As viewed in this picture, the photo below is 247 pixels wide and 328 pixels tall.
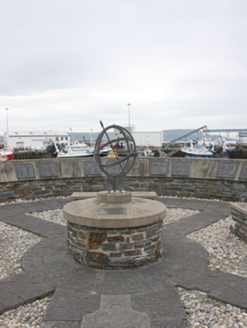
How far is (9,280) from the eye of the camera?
3877 mm

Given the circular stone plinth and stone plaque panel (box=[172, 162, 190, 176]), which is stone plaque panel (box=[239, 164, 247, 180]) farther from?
the circular stone plinth

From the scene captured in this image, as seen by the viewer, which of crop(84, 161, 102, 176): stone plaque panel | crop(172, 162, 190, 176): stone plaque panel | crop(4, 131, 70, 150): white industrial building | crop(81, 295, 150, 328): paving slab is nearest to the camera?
crop(81, 295, 150, 328): paving slab

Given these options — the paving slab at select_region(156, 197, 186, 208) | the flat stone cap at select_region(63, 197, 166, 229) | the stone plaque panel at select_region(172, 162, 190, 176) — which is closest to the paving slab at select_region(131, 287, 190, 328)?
the flat stone cap at select_region(63, 197, 166, 229)

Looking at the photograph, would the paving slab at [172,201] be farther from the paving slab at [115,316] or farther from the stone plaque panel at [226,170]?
the paving slab at [115,316]

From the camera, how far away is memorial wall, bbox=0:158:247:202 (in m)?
8.79

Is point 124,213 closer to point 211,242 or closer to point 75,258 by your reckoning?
point 75,258

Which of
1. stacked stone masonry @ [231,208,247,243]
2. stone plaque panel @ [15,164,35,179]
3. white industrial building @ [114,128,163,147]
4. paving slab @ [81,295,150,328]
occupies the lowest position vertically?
paving slab @ [81,295,150,328]

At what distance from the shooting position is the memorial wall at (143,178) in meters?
8.79

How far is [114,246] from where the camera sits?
13.8 feet

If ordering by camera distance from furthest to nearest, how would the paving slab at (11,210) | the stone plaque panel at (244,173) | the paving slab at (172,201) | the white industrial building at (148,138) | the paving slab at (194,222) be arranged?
the white industrial building at (148,138) < the stone plaque panel at (244,173) < the paving slab at (172,201) < the paving slab at (11,210) < the paving slab at (194,222)

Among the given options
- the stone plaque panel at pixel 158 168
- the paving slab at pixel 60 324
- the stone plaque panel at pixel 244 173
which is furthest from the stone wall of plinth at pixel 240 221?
the paving slab at pixel 60 324

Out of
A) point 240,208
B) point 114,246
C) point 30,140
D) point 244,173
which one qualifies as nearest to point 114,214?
point 114,246

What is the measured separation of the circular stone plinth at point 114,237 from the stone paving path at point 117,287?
0.54 feet

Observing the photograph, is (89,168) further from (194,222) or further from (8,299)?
(8,299)
